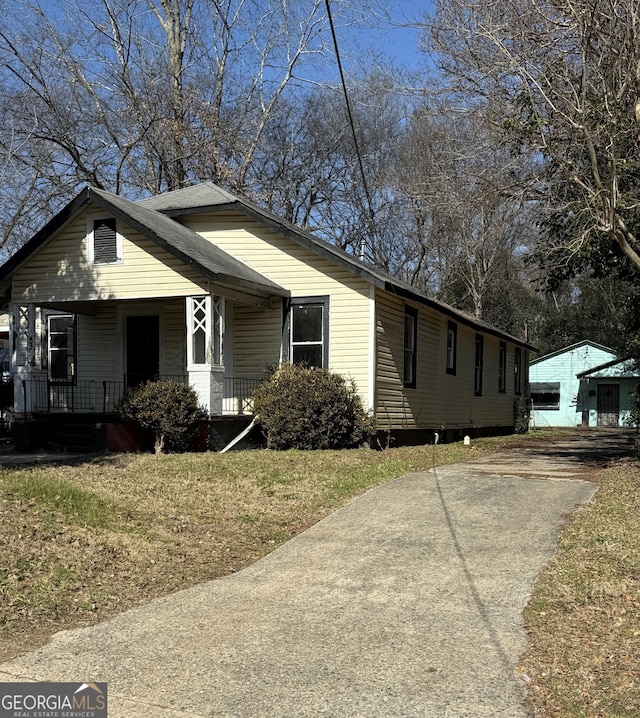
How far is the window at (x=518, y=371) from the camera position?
29.2 metres

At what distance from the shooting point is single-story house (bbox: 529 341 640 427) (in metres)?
36.2

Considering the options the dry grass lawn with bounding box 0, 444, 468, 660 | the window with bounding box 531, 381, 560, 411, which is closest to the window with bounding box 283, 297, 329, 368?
the dry grass lawn with bounding box 0, 444, 468, 660

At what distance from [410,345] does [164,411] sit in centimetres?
658

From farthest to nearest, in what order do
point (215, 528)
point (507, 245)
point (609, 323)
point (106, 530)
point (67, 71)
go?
point (609, 323)
point (507, 245)
point (67, 71)
point (215, 528)
point (106, 530)

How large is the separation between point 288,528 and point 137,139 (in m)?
21.5

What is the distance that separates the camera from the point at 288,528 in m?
8.53

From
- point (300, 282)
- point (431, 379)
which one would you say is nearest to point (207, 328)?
point (300, 282)

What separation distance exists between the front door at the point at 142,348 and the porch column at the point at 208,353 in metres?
2.84

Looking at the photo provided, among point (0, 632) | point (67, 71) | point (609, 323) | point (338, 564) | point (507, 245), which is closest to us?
point (0, 632)

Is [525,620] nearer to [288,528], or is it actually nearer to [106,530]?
Result: [288,528]

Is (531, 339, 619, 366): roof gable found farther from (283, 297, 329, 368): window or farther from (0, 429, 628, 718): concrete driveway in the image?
(0, 429, 628, 718): concrete driveway

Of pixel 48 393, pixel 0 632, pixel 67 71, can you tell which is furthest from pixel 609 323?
pixel 0 632

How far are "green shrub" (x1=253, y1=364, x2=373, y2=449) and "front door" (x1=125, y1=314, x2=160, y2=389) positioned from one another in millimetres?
3566

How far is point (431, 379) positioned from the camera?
19047 millimetres
